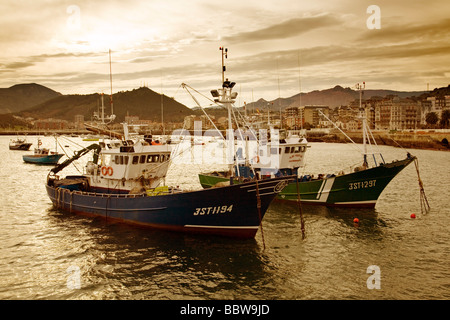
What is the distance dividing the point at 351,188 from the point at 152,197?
14.2 m

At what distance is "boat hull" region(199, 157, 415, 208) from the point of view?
2269 centimetres

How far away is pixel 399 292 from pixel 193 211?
31.4ft

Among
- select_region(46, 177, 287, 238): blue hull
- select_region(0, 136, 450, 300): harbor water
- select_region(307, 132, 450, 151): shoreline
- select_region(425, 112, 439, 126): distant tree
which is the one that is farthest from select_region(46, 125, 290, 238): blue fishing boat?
select_region(425, 112, 439, 126): distant tree

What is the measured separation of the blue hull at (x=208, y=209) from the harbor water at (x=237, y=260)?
60cm

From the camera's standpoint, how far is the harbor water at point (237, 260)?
1216cm

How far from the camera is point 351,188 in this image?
77.0 feet

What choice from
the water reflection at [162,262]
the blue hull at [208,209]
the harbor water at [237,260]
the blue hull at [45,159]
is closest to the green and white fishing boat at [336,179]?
the harbor water at [237,260]

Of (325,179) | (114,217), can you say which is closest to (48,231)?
(114,217)

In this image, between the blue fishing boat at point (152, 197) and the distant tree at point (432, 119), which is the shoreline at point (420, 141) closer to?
the distant tree at point (432, 119)

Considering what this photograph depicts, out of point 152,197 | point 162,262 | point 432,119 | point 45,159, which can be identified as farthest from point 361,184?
point 432,119

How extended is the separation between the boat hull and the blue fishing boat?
911 cm

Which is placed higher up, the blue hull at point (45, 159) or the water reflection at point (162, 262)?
the blue hull at point (45, 159)

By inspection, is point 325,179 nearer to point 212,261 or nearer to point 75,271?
point 212,261
